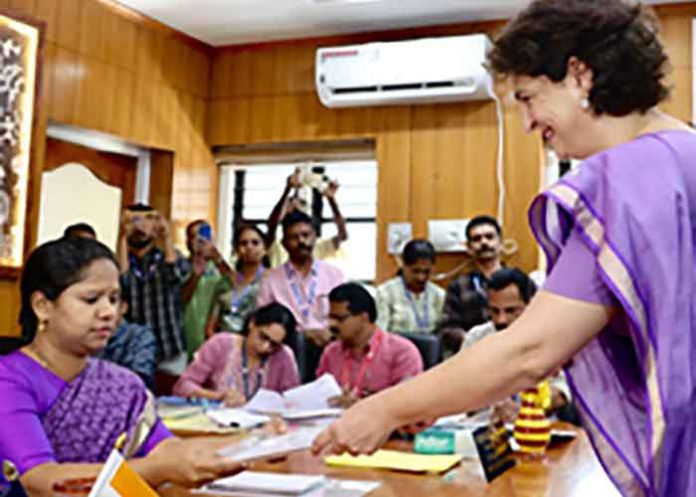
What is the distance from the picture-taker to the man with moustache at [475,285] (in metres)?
4.34

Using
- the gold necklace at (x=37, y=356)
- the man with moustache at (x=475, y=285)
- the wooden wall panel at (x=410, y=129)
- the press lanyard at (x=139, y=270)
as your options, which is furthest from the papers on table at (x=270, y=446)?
the wooden wall panel at (x=410, y=129)

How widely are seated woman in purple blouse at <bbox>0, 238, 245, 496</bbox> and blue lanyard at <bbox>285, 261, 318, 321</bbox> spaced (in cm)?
272

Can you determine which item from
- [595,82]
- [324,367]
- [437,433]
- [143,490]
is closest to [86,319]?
[143,490]

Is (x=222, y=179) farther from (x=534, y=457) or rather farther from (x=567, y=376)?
(x=567, y=376)

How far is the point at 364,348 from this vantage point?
3457 millimetres

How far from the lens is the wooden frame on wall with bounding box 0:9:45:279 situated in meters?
4.29

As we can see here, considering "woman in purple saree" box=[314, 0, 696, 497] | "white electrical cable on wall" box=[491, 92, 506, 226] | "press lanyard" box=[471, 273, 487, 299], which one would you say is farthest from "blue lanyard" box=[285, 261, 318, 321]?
"woman in purple saree" box=[314, 0, 696, 497]

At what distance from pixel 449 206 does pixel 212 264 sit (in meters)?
1.44

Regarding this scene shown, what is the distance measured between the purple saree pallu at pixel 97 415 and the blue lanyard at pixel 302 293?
2723 mm

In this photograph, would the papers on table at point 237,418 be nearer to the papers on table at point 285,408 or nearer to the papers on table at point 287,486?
the papers on table at point 285,408

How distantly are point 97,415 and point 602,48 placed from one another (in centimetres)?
109

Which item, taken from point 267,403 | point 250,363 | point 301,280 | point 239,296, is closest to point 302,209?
point 301,280

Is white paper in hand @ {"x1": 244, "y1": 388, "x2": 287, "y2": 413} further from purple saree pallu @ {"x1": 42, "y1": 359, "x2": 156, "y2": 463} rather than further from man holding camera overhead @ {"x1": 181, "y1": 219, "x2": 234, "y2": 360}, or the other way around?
man holding camera overhead @ {"x1": 181, "y1": 219, "x2": 234, "y2": 360}

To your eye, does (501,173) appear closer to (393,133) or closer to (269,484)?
(393,133)
